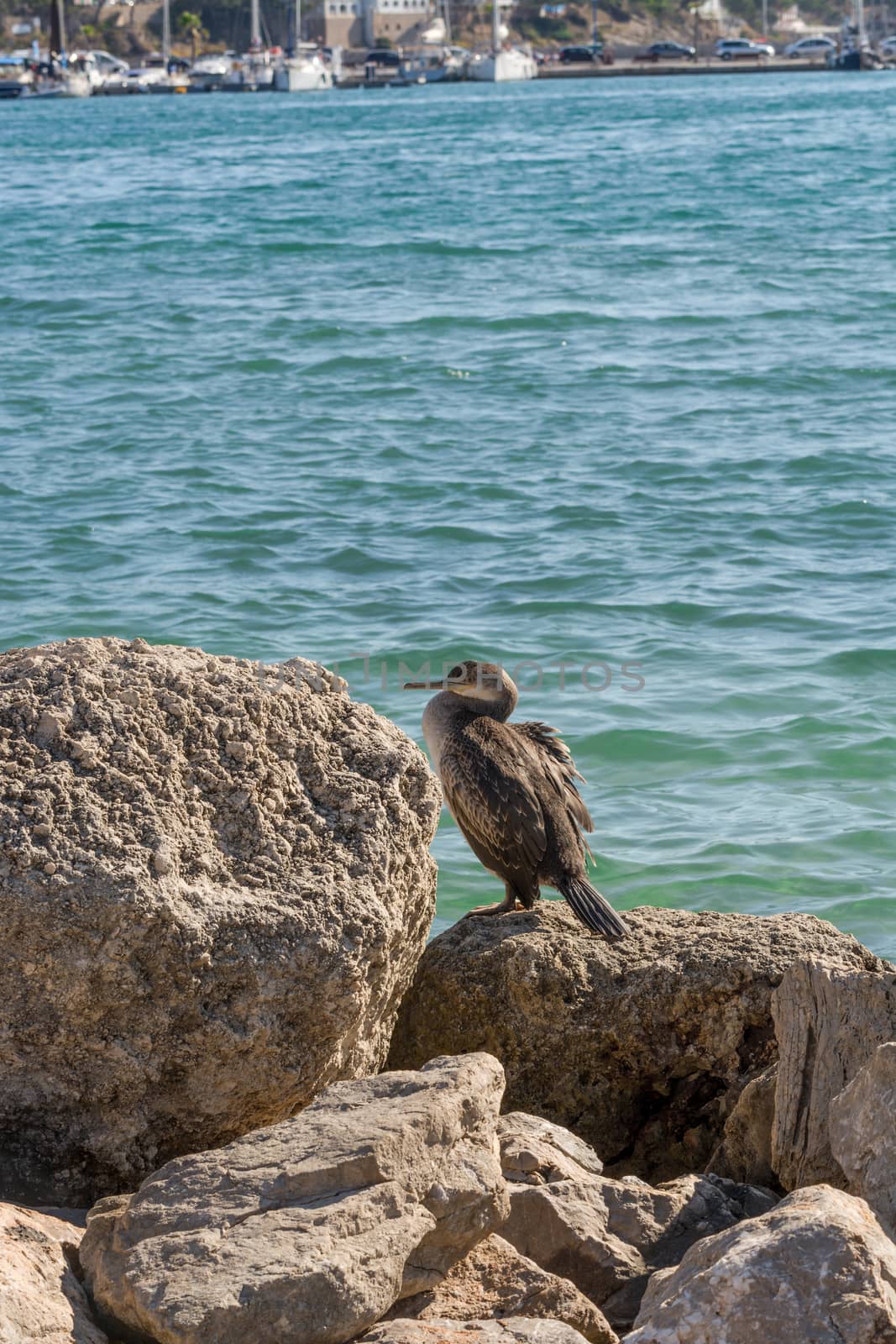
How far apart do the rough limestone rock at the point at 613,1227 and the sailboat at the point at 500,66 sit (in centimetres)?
9397

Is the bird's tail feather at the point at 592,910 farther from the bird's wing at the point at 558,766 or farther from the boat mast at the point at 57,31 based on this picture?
the boat mast at the point at 57,31

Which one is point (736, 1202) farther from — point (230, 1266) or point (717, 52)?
point (717, 52)

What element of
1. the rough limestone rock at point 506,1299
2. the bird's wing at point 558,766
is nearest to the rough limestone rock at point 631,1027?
the bird's wing at point 558,766

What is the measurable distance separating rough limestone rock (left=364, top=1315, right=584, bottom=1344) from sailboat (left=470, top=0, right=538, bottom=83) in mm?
94537

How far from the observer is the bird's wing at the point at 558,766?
Result: 4.50 m

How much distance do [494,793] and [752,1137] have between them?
1.27 metres

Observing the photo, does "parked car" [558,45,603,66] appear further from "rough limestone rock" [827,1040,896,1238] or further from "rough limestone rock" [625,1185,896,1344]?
"rough limestone rock" [625,1185,896,1344]

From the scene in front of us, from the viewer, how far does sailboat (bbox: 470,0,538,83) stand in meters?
90.6

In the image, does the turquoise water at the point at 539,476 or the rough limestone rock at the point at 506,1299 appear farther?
the turquoise water at the point at 539,476

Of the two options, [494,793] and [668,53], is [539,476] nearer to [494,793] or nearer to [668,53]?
[494,793]

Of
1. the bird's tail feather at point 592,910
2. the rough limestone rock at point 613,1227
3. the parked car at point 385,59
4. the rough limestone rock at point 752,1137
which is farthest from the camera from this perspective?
the parked car at point 385,59

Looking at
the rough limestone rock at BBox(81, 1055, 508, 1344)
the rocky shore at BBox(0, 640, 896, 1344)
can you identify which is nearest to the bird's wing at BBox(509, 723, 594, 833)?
the rocky shore at BBox(0, 640, 896, 1344)

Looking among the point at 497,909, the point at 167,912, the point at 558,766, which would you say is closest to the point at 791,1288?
the point at 167,912

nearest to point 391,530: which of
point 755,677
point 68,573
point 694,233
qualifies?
point 68,573
